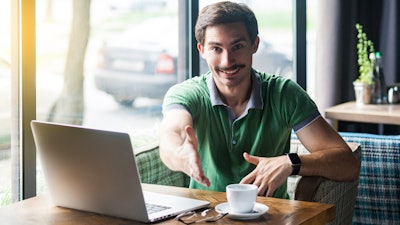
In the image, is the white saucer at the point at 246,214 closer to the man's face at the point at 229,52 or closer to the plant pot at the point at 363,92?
the man's face at the point at 229,52

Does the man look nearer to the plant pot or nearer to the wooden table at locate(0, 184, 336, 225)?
the wooden table at locate(0, 184, 336, 225)

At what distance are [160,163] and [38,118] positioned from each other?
1.63 ft

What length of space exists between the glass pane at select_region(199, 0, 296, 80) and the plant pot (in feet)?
2.17

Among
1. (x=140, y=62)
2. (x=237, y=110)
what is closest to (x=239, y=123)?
(x=237, y=110)

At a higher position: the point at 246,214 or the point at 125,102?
the point at 125,102

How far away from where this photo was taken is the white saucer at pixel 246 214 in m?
1.89

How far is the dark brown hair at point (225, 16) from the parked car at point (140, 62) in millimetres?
619

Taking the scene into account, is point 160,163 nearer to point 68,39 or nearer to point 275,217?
point 68,39

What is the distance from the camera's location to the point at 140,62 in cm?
345

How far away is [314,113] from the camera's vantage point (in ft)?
8.68

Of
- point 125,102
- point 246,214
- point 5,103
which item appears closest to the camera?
point 246,214

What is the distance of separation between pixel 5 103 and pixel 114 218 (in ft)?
2.86

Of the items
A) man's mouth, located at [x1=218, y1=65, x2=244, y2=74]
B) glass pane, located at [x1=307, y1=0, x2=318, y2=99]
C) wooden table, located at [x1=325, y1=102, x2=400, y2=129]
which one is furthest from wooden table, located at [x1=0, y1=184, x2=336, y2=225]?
glass pane, located at [x1=307, y1=0, x2=318, y2=99]

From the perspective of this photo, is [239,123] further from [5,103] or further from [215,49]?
[5,103]
